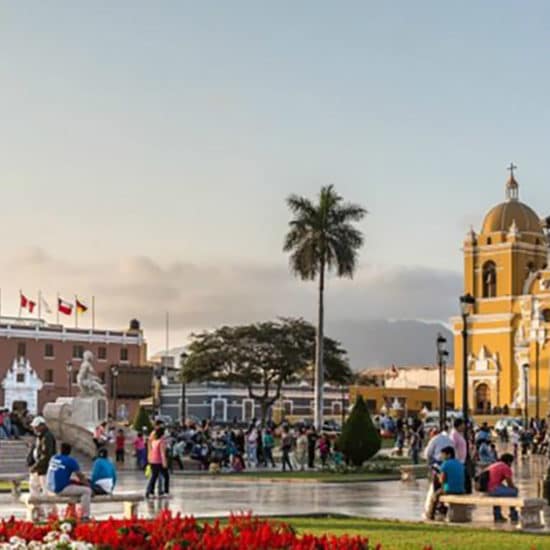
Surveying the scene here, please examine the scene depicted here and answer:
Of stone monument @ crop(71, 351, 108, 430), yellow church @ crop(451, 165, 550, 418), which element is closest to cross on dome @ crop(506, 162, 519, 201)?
yellow church @ crop(451, 165, 550, 418)

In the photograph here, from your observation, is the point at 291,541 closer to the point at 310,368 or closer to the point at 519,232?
the point at 310,368

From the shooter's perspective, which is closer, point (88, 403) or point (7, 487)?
point (7, 487)

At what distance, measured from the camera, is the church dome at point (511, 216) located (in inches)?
3425

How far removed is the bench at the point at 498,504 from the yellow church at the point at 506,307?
65.4m

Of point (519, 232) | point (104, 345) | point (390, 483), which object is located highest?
point (519, 232)

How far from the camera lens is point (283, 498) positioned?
22.9 metres

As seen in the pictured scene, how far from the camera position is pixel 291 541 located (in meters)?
9.99

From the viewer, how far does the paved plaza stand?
19.0 m

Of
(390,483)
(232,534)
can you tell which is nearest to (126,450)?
(390,483)

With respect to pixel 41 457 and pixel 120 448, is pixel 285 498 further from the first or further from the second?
pixel 120 448

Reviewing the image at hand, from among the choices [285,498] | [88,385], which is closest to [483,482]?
[285,498]

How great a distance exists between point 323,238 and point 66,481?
3321 cm

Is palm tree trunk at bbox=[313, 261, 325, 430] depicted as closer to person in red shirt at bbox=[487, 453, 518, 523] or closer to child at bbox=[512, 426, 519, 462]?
child at bbox=[512, 426, 519, 462]

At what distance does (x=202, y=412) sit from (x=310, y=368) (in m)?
20.3
